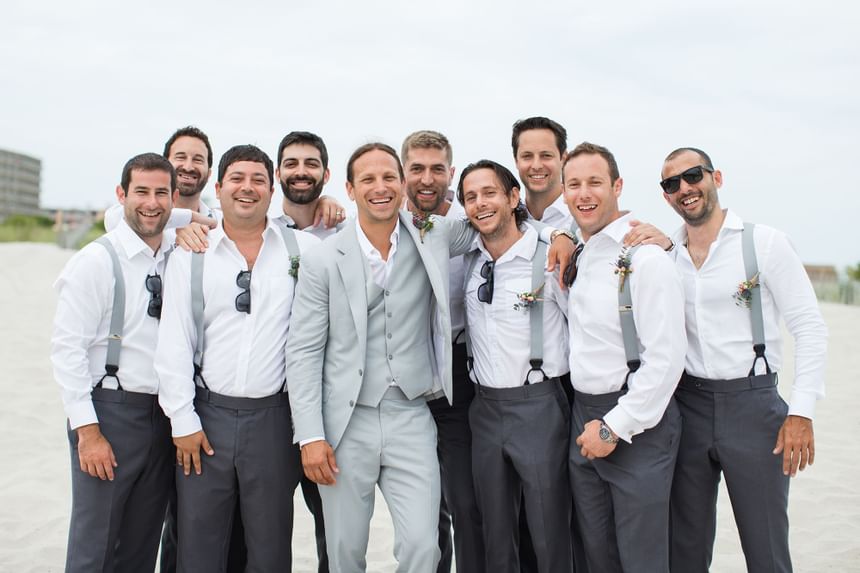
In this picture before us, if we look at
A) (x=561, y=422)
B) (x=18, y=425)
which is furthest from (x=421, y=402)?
(x=18, y=425)

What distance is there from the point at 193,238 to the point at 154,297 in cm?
43

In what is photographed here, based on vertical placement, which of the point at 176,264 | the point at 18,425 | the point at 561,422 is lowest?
the point at 18,425

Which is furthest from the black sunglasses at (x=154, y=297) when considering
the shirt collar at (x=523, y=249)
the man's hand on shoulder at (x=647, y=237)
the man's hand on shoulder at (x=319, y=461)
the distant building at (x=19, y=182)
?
the distant building at (x=19, y=182)

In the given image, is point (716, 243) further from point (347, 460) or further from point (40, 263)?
point (40, 263)

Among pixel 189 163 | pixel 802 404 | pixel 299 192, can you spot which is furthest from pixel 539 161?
pixel 189 163

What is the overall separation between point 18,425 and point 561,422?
8.79 meters

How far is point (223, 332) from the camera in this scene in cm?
418

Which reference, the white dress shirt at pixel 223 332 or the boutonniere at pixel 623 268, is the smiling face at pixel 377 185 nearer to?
the white dress shirt at pixel 223 332

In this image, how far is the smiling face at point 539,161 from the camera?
5543 mm

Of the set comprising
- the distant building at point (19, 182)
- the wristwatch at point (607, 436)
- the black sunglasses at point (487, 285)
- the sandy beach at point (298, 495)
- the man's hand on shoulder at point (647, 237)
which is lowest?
the sandy beach at point (298, 495)

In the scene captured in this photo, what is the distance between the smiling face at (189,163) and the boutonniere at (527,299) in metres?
3.06

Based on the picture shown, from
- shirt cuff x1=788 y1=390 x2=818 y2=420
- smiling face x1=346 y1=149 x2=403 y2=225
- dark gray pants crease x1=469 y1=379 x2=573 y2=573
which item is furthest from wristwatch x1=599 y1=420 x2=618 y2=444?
smiling face x1=346 y1=149 x2=403 y2=225

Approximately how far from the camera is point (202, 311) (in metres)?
4.19

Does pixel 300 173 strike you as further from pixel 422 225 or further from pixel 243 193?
pixel 422 225
